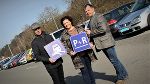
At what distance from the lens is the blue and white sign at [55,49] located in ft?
25.7

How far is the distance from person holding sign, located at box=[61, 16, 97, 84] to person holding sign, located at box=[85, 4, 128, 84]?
29 centimetres

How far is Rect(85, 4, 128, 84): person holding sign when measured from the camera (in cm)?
805

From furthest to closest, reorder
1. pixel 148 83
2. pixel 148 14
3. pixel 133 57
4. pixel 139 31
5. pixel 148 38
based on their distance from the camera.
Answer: pixel 139 31 < pixel 148 14 < pixel 148 38 < pixel 133 57 < pixel 148 83

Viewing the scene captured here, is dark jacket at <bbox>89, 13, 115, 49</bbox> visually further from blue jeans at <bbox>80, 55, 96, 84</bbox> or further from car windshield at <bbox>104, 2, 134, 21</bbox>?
car windshield at <bbox>104, 2, 134, 21</bbox>

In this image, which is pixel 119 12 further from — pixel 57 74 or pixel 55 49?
pixel 57 74

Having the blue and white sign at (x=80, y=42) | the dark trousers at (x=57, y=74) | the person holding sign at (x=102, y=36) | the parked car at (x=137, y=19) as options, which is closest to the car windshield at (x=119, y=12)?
the parked car at (x=137, y=19)

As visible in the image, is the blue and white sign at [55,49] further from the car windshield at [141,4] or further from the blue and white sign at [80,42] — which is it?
the car windshield at [141,4]

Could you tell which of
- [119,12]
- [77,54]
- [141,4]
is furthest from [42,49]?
[119,12]

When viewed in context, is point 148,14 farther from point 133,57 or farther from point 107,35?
point 107,35

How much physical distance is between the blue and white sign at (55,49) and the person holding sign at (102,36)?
74 centimetres

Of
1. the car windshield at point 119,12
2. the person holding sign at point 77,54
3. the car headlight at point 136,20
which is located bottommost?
the car headlight at point 136,20

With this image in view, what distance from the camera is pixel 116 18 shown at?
20000mm

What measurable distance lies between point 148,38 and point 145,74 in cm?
582

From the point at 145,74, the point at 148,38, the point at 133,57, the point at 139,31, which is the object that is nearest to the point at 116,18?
the point at 139,31
